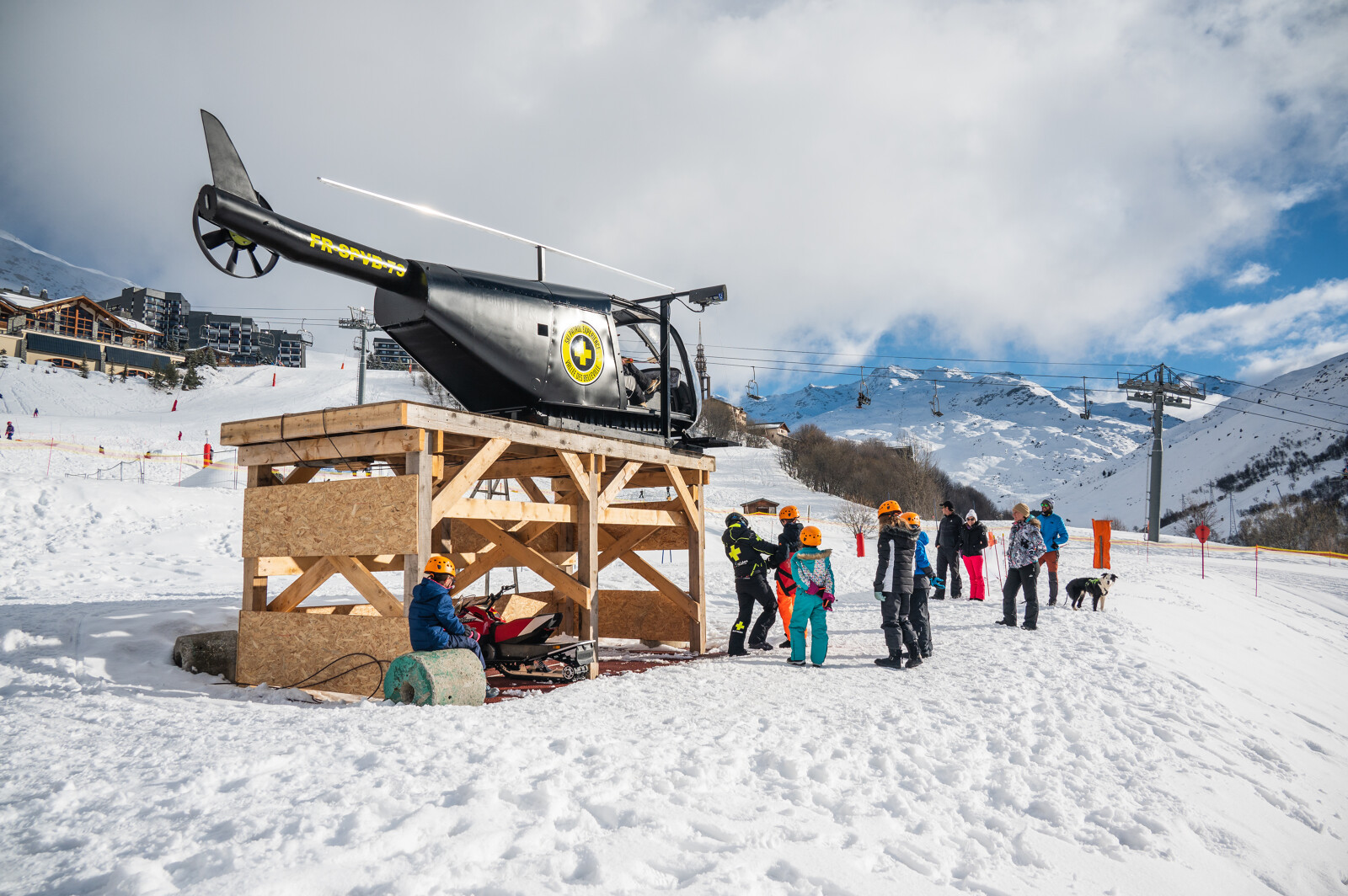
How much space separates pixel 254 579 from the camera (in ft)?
26.2

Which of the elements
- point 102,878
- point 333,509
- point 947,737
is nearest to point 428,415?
point 333,509

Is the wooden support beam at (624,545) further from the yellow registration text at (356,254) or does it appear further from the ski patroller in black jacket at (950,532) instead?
the ski patroller in black jacket at (950,532)

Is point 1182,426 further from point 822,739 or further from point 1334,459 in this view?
point 822,739

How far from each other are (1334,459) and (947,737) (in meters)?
107

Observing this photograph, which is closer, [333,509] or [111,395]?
[333,509]

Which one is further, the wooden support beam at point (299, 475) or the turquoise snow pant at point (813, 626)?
the turquoise snow pant at point (813, 626)

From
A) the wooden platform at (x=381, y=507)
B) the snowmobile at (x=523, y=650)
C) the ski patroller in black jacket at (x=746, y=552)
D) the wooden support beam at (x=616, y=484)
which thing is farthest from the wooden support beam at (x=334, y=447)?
the ski patroller in black jacket at (x=746, y=552)

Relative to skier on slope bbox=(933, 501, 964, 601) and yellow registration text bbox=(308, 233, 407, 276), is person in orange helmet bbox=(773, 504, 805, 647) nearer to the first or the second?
yellow registration text bbox=(308, 233, 407, 276)

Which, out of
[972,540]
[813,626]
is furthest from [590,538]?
[972,540]

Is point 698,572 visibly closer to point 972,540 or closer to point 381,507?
point 381,507

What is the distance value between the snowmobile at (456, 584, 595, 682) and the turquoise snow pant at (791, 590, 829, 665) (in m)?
2.34

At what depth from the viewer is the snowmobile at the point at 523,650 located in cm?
817

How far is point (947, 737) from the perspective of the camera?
568 cm

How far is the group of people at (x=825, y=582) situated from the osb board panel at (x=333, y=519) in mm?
4157
